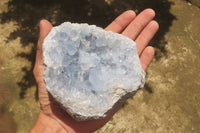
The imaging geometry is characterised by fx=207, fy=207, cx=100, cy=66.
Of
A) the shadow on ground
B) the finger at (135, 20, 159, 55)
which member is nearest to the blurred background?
the shadow on ground

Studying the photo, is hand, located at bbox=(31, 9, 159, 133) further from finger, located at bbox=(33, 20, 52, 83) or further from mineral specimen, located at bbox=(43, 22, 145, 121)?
mineral specimen, located at bbox=(43, 22, 145, 121)

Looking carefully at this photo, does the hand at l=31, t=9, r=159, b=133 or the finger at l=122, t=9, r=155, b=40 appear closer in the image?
the hand at l=31, t=9, r=159, b=133

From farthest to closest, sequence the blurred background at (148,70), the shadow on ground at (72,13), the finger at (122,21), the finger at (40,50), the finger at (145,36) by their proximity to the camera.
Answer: the shadow on ground at (72,13) < the blurred background at (148,70) < the finger at (122,21) < the finger at (145,36) < the finger at (40,50)

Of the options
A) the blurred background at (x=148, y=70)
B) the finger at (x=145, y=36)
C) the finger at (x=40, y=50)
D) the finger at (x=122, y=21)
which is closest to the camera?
the finger at (x=40, y=50)

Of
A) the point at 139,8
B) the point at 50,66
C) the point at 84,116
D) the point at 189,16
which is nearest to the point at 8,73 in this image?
the point at 50,66

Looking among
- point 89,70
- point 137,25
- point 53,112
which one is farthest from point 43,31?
point 137,25

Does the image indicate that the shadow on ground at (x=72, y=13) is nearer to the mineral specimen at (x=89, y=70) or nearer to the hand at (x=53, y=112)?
the hand at (x=53, y=112)

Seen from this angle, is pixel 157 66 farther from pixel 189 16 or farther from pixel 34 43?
pixel 34 43

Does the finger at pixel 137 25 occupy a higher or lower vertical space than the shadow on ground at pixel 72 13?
higher

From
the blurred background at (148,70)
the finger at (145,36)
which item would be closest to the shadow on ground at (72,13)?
the blurred background at (148,70)
